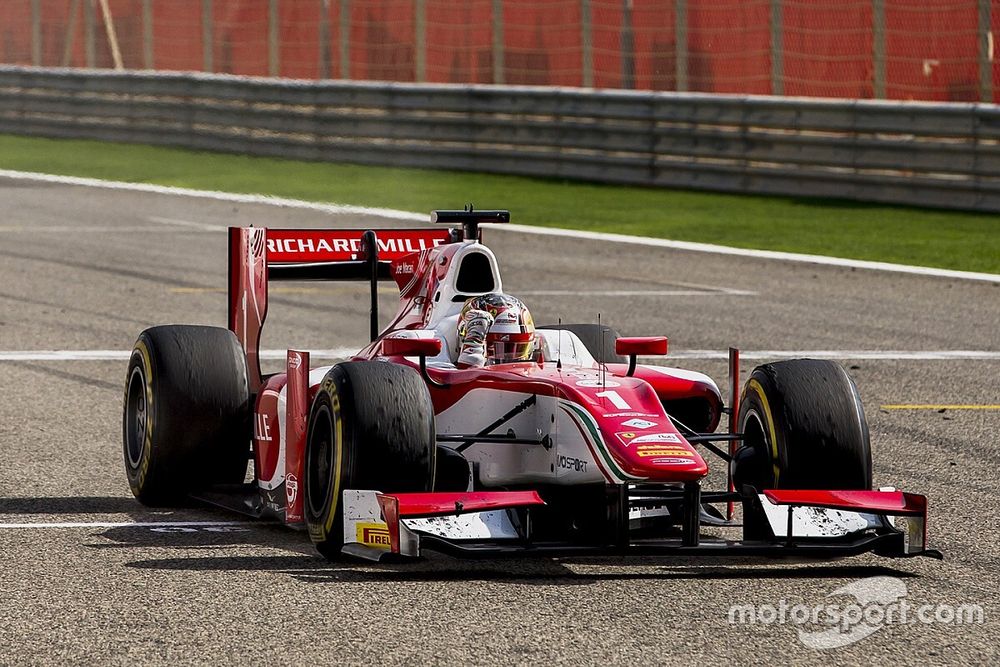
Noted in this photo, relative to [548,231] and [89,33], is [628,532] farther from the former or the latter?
[89,33]

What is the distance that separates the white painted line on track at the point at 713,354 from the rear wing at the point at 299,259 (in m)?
3.38

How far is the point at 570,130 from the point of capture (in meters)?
24.6

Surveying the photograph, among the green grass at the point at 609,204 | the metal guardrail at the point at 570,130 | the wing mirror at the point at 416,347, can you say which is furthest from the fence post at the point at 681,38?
the wing mirror at the point at 416,347

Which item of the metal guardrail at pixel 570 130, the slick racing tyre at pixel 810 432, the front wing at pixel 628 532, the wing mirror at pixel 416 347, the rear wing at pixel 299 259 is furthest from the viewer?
the metal guardrail at pixel 570 130

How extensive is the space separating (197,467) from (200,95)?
21.6 m

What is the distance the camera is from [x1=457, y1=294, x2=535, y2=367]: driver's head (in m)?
7.85

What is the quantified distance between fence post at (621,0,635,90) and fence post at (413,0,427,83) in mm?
4260

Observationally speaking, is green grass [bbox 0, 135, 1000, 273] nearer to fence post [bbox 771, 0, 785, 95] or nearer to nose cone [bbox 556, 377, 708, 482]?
fence post [bbox 771, 0, 785, 95]

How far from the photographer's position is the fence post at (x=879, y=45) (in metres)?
22.6

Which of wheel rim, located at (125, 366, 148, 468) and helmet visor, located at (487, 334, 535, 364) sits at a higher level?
helmet visor, located at (487, 334, 535, 364)

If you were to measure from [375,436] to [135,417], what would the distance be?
2.08 m

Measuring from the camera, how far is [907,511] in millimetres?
6918

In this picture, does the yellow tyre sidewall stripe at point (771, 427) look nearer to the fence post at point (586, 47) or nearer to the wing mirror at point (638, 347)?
the wing mirror at point (638, 347)

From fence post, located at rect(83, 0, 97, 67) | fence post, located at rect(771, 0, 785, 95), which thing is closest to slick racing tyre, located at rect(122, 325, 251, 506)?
fence post, located at rect(771, 0, 785, 95)
